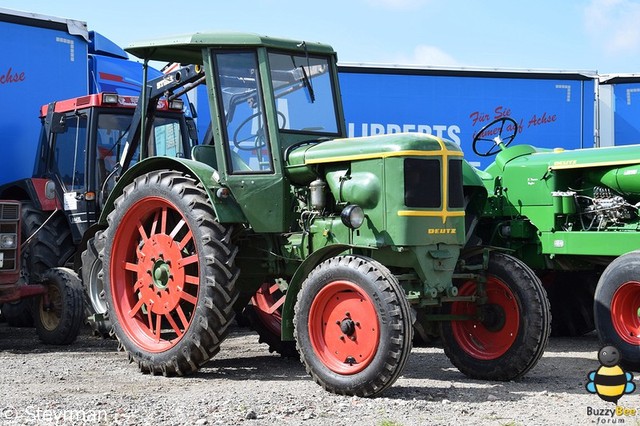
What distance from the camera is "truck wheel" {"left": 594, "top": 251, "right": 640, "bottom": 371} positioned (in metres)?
7.28

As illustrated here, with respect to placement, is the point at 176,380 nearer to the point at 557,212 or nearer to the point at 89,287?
the point at 89,287

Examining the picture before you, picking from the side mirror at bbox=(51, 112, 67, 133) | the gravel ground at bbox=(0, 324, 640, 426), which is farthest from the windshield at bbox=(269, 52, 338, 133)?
the side mirror at bbox=(51, 112, 67, 133)

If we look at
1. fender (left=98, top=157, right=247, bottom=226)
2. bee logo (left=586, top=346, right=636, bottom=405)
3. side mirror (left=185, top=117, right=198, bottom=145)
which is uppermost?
side mirror (left=185, top=117, right=198, bottom=145)

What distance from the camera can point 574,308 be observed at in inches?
365

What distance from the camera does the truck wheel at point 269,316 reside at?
787 centimetres

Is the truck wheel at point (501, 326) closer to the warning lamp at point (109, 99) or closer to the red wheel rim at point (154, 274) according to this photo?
the red wheel rim at point (154, 274)

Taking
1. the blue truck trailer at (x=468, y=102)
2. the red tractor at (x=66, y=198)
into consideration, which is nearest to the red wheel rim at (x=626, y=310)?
the red tractor at (x=66, y=198)

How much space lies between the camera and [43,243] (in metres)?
9.77

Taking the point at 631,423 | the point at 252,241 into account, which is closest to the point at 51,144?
the point at 252,241

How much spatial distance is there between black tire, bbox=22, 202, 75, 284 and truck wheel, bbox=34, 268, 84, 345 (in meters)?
0.63

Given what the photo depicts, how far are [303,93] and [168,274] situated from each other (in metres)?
1.61

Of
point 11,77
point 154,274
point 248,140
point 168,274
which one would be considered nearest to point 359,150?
point 248,140

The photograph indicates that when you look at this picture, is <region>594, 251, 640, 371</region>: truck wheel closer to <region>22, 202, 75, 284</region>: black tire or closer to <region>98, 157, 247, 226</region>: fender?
<region>98, 157, 247, 226</region>: fender

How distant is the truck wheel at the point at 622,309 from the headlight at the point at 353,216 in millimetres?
2342
